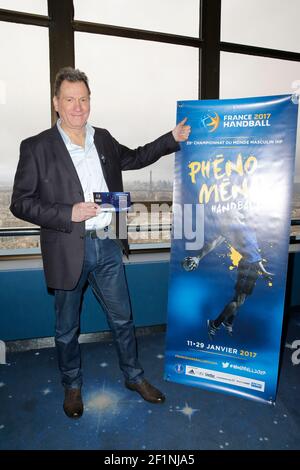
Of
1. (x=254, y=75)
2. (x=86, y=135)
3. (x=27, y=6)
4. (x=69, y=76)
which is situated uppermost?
(x=27, y=6)

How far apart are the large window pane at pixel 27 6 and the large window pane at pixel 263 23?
151 centimetres

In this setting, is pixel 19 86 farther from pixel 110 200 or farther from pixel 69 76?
pixel 110 200

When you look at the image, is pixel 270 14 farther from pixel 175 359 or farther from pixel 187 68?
pixel 175 359

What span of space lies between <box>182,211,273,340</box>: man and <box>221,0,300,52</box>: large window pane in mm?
2024

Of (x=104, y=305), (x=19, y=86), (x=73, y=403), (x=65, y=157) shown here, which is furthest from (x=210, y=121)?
(x=73, y=403)

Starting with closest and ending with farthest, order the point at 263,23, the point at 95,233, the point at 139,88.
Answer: the point at 95,233, the point at 139,88, the point at 263,23

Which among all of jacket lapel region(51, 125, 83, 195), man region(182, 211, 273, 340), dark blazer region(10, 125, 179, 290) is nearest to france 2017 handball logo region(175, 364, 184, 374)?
man region(182, 211, 273, 340)

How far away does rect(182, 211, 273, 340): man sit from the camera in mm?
1604

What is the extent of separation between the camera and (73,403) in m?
1.63

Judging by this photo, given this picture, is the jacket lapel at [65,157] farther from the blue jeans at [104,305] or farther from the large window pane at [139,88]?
the large window pane at [139,88]

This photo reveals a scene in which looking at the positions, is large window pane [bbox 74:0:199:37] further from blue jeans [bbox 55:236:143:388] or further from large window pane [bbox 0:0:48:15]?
blue jeans [bbox 55:236:143:388]

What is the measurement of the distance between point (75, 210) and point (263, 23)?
109 inches

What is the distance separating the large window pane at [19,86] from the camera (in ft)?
7.32

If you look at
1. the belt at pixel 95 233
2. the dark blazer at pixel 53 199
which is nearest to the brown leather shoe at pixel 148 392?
the dark blazer at pixel 53 199
